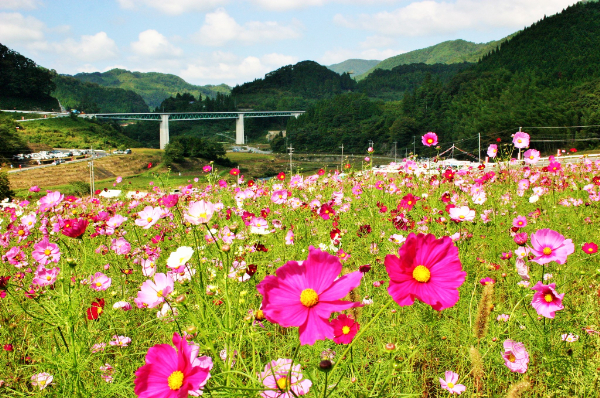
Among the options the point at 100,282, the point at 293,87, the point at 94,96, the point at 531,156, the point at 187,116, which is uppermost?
the point at 293,87

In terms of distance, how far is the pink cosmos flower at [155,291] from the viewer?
955mm

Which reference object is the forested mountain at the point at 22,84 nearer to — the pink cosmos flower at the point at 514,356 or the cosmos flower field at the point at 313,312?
the cosmos flower field at the point at 313,312

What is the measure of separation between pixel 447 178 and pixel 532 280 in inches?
58.1

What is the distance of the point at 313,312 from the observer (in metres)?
0.61

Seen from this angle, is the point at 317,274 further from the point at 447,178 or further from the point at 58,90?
the point at 58,90

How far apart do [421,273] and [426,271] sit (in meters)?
0.01

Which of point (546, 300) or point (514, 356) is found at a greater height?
point (546, 300)

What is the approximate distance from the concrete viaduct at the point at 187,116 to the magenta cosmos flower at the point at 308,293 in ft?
194

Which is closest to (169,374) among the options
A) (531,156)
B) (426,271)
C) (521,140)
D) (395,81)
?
(426,271)

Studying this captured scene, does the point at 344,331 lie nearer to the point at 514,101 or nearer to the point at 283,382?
the point at 283,382

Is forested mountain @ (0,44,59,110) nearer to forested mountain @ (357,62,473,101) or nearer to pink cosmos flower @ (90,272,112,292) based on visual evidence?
pink cosmos flower @ (90,272,112,292)

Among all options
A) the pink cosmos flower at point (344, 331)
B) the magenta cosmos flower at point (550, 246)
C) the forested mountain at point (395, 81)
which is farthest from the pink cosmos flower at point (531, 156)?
the forested mountain at point (395, 81)

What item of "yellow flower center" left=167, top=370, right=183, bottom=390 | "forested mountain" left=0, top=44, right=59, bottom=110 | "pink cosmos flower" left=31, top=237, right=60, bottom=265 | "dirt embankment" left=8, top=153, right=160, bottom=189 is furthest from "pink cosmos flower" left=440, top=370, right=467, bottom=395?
"forested mountain" left=0, top=44, right=59, bottom=110

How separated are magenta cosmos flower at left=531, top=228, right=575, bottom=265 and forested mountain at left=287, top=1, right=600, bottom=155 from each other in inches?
1400
